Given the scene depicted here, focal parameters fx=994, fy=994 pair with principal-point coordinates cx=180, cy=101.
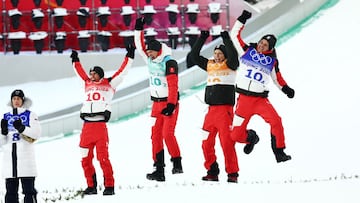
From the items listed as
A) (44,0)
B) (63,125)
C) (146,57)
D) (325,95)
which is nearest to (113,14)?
(44,0)

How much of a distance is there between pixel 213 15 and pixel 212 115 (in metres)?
11.4

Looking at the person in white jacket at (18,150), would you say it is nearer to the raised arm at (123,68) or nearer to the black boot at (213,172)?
the raised arm at (123,68)

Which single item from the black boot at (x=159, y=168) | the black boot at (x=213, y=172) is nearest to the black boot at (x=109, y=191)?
the black boot at (x=159, y=168)

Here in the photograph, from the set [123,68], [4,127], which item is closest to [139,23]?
[123,68]

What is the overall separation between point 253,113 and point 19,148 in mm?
2471

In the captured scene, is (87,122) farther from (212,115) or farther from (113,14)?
(113,14)

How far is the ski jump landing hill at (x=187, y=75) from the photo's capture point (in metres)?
18.1

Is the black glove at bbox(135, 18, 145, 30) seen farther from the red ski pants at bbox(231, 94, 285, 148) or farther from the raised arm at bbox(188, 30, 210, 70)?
the red ski pants at bbox(231, 94, 285, 148)

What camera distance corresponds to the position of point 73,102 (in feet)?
65.1

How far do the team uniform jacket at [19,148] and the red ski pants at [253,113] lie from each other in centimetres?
211

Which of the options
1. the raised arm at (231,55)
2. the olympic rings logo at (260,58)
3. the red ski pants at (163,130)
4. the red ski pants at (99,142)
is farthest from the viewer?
the red ski pants at (163,130)

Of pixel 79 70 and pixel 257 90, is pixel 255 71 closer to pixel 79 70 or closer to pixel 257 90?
pixel 257 90

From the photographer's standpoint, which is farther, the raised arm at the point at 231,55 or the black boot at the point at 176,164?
the black boot at the point at 176,164

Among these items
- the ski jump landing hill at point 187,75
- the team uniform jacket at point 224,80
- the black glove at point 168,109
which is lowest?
the black glove at point 168,109
